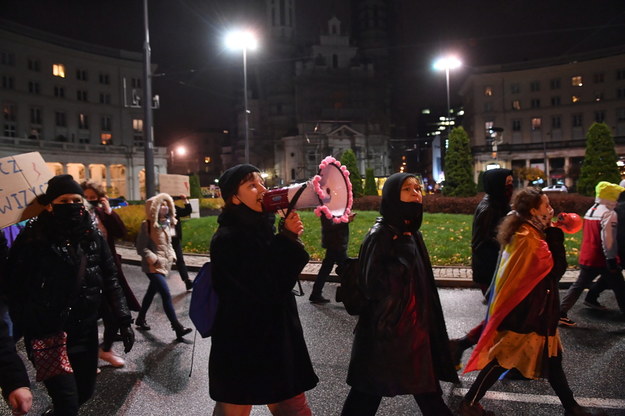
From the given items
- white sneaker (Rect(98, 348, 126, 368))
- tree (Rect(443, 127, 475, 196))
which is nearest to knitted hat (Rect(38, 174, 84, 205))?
white sneaker (Rect(98, 348, 126, 368))

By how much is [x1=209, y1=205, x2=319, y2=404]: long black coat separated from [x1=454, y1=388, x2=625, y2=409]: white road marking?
2.45m

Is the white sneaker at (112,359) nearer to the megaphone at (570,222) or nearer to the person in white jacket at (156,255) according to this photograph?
the person in white jacket at (156,255)

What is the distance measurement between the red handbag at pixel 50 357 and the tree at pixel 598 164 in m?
23.5

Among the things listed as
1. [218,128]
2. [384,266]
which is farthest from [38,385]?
[218,128]

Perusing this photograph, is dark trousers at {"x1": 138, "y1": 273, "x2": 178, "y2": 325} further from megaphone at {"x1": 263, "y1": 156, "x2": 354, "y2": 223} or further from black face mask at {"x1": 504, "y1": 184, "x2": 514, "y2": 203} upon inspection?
black face mask at {"x1": 504, "y1": 184, "x2": 514, "y2": 203}

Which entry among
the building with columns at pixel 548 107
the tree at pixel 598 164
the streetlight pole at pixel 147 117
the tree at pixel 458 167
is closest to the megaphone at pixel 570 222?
the streetlight pole at pixel 147 117

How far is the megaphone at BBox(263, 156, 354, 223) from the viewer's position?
2691mm

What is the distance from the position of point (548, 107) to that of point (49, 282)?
8717 centimetres

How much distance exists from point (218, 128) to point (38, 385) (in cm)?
12346

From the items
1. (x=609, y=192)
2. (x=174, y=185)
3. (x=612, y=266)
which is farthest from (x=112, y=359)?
(x=174, y=185)

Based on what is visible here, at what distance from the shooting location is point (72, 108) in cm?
6862

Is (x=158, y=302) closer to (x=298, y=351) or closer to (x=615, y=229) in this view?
(x=298, y=351)

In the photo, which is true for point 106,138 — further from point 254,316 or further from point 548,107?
point 254,316

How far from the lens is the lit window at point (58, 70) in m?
66.2
